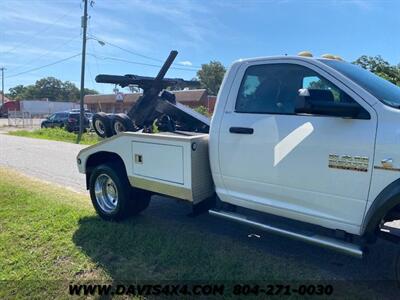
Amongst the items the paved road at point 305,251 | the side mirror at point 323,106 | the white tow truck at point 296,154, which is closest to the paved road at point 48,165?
the paved road at point 305,251

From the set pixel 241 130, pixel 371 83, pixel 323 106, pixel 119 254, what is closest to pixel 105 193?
pixel 119 254

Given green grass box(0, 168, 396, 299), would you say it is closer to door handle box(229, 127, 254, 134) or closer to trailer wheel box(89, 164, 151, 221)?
trailer wheel box(89, 164, 151, 221)

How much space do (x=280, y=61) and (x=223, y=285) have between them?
2.28 m

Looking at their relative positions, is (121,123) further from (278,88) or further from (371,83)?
(371,83)

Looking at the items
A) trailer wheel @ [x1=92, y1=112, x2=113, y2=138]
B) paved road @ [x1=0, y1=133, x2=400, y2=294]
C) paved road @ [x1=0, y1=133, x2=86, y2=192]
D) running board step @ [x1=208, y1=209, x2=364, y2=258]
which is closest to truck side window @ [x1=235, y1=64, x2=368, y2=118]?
running board step @ [x1=208, y1=209, x2=364, y2=258]

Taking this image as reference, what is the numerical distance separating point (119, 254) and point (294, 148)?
2281mm

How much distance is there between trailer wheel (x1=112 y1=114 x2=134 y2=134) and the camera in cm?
536

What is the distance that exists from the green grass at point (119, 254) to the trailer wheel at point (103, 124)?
4.07ft

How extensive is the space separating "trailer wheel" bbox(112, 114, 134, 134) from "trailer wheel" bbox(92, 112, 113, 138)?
0.10 metres

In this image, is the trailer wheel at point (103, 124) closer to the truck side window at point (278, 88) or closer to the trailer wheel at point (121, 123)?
the trailer wheel at point (121, 123)

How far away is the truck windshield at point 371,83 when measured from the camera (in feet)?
10.7

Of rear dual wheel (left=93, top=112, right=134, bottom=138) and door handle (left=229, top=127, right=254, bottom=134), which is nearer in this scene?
door handle (left=229, top=127, right=254, bottom=134)

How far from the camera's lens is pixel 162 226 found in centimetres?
518

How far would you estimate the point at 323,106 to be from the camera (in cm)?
307
